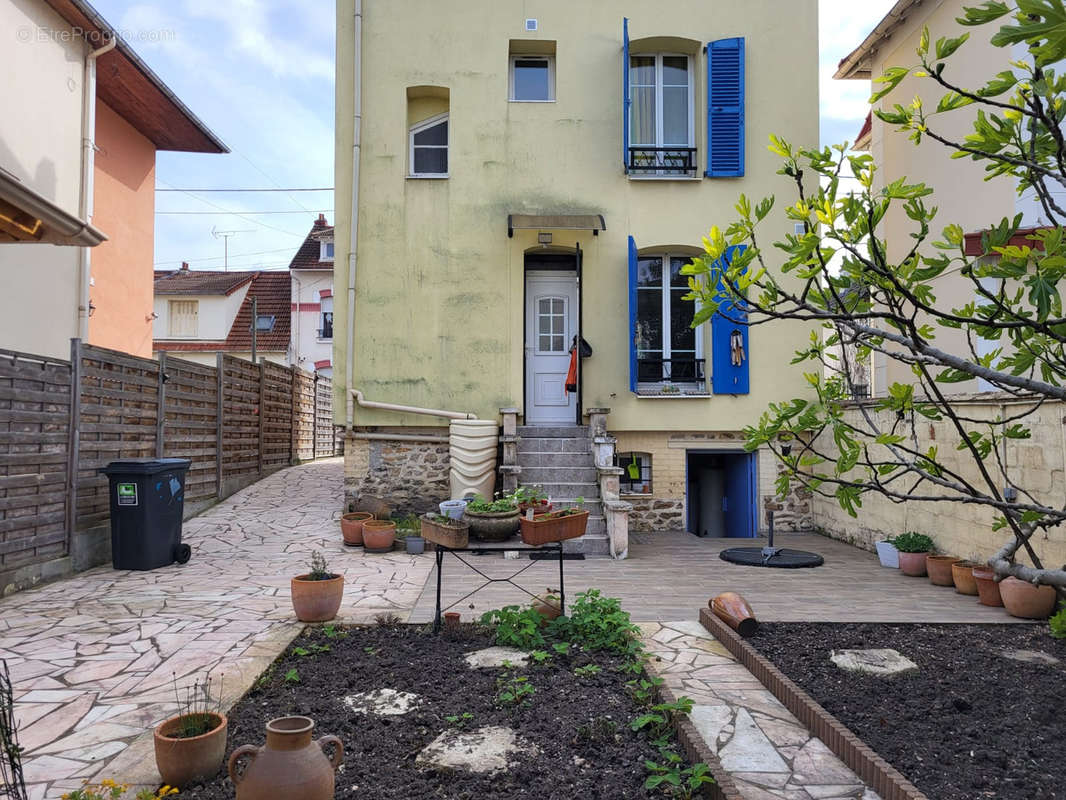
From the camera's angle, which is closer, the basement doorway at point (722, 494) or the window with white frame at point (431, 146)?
the basement doorway at point (722, 494)

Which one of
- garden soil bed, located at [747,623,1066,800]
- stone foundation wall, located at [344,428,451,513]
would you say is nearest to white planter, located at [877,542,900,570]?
garden soil bed, located at [747,623,1066,800]

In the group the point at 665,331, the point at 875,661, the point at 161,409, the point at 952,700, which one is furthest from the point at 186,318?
the point at 952,700

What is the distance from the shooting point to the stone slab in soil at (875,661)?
4426 mm

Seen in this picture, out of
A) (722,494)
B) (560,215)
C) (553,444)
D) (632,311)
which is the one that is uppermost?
(560,215)

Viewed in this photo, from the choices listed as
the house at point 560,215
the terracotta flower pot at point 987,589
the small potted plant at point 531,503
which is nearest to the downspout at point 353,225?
the house at point 560,215

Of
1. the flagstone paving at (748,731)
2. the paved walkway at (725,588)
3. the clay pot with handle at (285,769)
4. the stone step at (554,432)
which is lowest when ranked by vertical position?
the paved walkway at (725,588)

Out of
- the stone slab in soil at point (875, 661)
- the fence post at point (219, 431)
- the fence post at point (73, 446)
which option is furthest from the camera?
the fence post at point (219, 431)

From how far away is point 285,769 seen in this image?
2512 mm

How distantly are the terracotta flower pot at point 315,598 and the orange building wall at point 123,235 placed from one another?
8.20 m

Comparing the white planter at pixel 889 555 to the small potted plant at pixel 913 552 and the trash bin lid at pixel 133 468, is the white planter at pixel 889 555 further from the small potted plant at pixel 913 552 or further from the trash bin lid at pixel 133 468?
the trash bin lid at pixel 133 468

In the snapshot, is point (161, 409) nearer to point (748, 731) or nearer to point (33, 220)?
point (33, 220)

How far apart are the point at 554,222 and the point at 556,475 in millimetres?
3569

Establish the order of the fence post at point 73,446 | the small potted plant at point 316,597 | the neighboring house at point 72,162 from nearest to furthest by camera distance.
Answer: the small potted plant at point 316,597 → the fence post at point 73,446 → the neighboring house at point 72,162

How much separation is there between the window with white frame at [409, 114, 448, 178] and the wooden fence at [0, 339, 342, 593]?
456 centimetres
